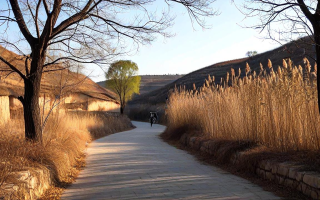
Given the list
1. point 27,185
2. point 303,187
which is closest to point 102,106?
point 27,185

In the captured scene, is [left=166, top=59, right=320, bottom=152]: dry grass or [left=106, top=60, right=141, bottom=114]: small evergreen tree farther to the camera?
[left=106, top=60, right=141, bottom=114]: small evergreen tree

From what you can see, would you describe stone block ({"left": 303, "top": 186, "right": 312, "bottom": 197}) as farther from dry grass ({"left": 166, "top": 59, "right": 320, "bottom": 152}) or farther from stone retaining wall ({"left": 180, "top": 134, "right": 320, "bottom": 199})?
dry grass ({"left": 166, "top": 59, "right": 320, "bottom": 152})

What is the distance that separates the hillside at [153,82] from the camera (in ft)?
380

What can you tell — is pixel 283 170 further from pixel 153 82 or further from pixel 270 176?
pixel 153 82

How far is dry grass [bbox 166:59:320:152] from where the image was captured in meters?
6.85

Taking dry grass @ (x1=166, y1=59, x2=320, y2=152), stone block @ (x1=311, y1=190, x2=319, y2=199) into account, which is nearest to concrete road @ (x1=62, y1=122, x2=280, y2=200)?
stone block @ (x1=311, y1=190, x2=319, y2=199)

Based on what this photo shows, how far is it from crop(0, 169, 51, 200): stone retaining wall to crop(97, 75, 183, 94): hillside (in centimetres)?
10580

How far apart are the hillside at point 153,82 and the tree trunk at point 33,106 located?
104 m

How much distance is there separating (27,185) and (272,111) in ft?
17.7

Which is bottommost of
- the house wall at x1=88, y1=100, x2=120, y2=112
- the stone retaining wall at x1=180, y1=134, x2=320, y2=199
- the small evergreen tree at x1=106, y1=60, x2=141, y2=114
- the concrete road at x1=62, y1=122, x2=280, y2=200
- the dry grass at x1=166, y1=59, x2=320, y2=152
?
the concrete road at x1=62, y1=122, x2=280, y2=200

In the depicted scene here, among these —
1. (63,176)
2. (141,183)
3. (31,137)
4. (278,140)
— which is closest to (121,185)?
(141,183)

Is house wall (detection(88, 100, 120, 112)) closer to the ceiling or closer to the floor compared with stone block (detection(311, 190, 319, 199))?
closer to the ceiling

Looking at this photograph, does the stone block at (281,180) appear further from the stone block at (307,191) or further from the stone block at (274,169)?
the stone block at (307,191)

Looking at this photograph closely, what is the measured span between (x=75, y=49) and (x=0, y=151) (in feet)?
11.0
